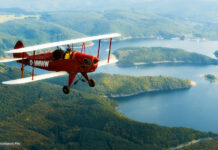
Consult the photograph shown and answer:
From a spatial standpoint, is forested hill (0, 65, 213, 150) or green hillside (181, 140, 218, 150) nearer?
forested hill (0, 65, 213, 150)

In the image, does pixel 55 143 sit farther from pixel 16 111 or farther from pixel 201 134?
pixel 201 134

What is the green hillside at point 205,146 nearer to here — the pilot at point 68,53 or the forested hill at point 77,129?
the forested hill at point 77,129

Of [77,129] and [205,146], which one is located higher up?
[205,146]

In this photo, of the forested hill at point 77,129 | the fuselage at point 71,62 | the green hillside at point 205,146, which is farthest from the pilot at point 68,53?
the green hillside at point 205,146

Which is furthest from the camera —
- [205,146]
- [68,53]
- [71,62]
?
[205,146]

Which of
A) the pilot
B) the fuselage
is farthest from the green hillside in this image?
the pilot

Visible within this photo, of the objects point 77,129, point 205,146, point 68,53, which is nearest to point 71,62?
point 68,53

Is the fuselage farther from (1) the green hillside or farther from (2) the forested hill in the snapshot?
(1) the green hillside

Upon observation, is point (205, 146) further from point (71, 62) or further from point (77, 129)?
point (71, 62)

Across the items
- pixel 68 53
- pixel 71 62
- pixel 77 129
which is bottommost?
pixel 77 129
